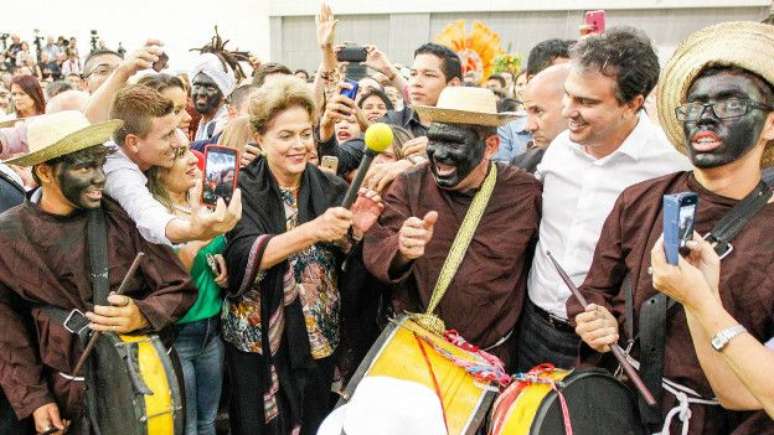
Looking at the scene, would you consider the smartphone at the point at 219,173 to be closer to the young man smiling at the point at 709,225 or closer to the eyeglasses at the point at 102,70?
the young man smiling at the point at 709,225

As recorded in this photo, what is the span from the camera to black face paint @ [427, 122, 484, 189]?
2496 mm

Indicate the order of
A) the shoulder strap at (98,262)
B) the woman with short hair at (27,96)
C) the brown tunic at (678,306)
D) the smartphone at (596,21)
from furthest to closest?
the woman with short hair at (27,96) < the smartphone at (596,21) < the shoulder strap at (98,262) < the brown tunic at (678,306)

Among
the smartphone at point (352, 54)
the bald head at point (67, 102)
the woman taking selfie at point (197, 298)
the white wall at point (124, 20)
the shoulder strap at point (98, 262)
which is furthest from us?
the white wall at point (124, 20)

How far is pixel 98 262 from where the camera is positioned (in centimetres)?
229

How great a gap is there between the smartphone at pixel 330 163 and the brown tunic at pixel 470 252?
693mm

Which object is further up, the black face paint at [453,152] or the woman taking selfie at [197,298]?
the black face paint at [453,152]

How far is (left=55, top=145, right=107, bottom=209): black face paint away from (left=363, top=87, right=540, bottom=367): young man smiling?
1.08m

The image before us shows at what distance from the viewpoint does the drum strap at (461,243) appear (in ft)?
7.93

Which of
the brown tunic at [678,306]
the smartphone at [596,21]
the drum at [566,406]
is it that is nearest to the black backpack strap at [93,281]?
the drum at [566,406]

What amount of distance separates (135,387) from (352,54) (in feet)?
9.52

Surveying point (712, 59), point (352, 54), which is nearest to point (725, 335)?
point (712, 59)

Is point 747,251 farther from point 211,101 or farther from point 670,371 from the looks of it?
point 211,101

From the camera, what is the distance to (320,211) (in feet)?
8.79

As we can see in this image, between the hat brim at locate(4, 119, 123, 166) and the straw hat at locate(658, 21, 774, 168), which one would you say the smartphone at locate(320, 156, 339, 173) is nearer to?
the hat brim at locate(4, 119, 123, 166)
